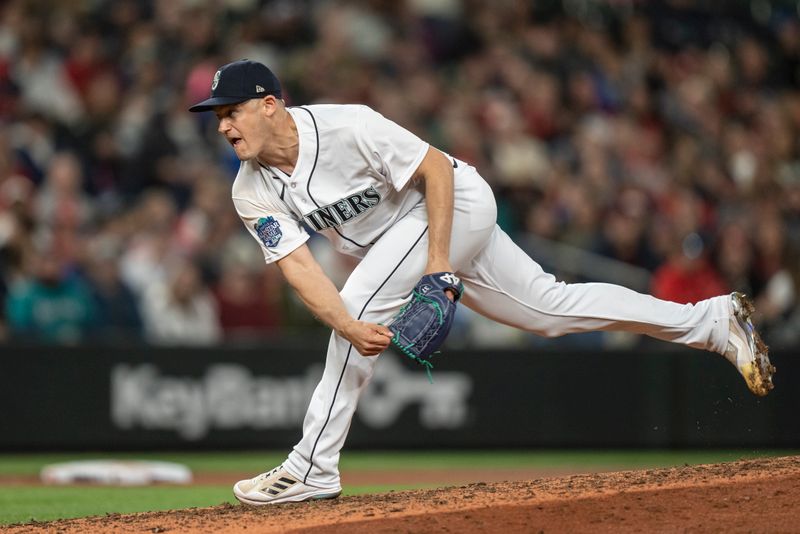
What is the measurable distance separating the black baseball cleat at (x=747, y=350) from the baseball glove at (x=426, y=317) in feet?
5.04

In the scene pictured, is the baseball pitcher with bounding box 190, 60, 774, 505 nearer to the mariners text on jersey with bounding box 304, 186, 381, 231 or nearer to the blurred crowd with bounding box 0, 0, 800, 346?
the mariners text on jersey with bounding box 304, 186, 381, 231

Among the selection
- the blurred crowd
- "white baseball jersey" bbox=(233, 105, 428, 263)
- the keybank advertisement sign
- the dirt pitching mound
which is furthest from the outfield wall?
"white baseball jersey" bbox=(233, 105, 428, 263)

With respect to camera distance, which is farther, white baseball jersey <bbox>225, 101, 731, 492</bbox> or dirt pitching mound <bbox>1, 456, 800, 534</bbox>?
white baseball jersey <bbox>225, 101, 731, 492</bbox>

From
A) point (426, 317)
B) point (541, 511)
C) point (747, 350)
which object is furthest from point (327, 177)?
point (747, 350)

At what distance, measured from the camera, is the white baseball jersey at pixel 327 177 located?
5.59 m

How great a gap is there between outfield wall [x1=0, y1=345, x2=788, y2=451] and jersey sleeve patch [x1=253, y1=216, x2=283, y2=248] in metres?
4.85

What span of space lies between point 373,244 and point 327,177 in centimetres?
42

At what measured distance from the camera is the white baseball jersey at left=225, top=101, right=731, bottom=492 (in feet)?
18.3

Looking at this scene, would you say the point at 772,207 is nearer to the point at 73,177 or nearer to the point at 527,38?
the point at 527,38

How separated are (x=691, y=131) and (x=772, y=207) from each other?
6.13 ft

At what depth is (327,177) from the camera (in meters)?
5.62

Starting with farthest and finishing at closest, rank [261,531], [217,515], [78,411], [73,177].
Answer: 1. [73,177]
2. [78,411]
3. [217,515]
4. [261,531]

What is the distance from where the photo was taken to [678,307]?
6043 mm

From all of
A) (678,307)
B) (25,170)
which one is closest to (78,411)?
(25,170)
